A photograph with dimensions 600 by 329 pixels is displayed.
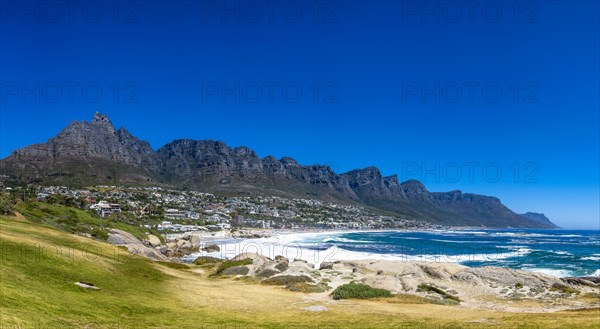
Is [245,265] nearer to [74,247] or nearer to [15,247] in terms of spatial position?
[74,247]

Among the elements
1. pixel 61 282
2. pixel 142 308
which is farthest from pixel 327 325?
pixel 61 282

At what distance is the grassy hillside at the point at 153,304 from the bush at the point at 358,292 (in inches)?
46.7

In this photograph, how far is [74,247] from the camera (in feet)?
110

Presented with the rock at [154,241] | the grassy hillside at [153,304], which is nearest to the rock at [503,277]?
the grassy hillside at [153,304]

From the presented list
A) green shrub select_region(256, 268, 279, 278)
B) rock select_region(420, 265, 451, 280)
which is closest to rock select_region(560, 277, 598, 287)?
rock select_region(420, 265, 451, 280)

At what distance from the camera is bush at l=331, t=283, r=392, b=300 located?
33156 millimetres

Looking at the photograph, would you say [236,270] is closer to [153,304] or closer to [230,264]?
[230,264]

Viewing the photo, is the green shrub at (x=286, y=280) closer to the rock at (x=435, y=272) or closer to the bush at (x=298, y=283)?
the bush at (x=298, y=283)

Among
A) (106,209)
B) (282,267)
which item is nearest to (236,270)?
(282,267)

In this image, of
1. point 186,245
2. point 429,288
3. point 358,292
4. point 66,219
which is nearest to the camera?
point 358,292

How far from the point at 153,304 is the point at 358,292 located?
17.5m

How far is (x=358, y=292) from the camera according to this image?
33.7 m

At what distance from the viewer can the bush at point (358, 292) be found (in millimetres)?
33156

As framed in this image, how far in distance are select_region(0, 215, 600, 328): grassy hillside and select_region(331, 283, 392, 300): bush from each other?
1.19m
